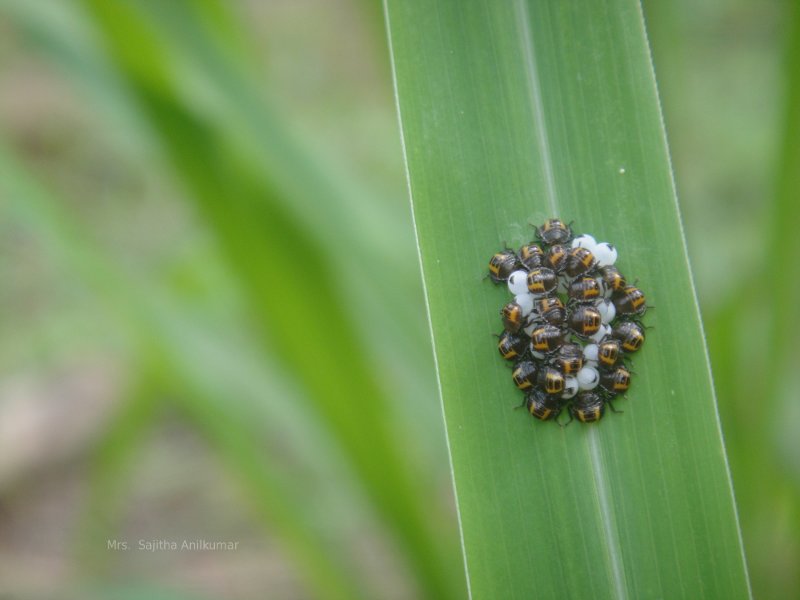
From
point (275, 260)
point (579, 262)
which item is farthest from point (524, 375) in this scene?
point (275, 260)

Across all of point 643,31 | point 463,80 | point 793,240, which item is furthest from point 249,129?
point 793,240

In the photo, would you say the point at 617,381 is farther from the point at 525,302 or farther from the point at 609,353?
the point at 525,302

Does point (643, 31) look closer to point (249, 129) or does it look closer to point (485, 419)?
point (485, 419)

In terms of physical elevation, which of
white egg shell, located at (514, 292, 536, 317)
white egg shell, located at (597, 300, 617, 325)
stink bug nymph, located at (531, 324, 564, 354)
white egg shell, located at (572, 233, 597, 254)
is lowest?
stink bug nymph, located at (531, 324, 564, 354)

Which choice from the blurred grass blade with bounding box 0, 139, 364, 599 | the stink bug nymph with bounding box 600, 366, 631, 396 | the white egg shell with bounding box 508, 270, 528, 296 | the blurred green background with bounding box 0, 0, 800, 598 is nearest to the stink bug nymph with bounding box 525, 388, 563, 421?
the stink bug nymph with bounding box 600, 366, 631, 396

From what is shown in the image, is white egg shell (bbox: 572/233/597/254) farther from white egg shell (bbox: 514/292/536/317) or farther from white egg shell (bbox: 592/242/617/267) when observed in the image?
white egg shell (bbox: 514/292/536/317)
